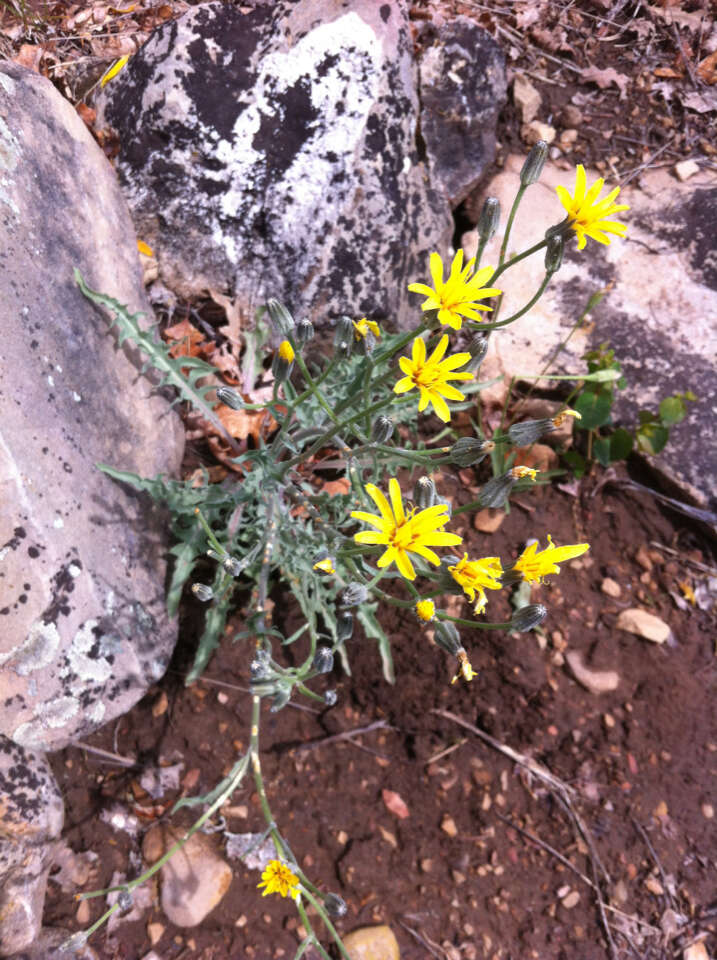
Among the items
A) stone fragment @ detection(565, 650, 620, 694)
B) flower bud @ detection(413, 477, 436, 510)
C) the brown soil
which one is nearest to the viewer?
flower bud @ detection(413, 477, 436, 510)

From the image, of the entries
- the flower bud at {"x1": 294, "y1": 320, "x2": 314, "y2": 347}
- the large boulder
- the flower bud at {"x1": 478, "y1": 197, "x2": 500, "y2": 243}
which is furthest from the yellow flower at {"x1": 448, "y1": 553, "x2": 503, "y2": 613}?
the large boulder

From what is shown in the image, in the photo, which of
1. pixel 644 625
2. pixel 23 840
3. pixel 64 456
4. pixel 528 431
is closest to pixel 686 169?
pixel 644 625

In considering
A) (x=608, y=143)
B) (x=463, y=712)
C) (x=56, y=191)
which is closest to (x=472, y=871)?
(x=463, y=712)

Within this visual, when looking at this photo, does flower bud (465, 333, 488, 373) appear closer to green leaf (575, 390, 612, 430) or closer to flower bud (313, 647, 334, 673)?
flower bud (313, 647, 334, 673)

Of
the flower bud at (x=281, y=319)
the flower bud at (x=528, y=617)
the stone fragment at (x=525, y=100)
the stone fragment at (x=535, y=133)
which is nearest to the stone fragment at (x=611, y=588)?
the flower bud at (x=528, y=617)

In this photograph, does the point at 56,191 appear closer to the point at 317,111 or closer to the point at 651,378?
the point at 317,111

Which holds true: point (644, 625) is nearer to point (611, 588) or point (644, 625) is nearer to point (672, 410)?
point (611, 588)
